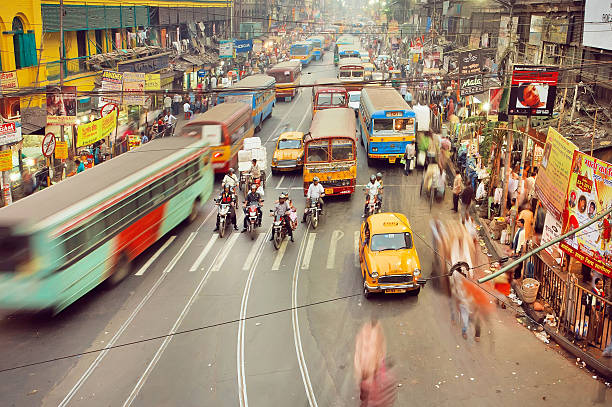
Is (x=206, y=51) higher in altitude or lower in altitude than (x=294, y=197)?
higher

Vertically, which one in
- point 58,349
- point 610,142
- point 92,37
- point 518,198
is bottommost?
point 58,349

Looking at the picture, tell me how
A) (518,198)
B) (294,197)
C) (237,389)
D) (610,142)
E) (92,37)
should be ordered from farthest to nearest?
1. (92,37)
2. (294,197)
3. (610,142)
4. (518,198)
5. (237,389)

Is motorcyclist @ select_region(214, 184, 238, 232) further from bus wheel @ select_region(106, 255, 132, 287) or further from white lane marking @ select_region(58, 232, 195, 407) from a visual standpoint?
bus wheel @ select_region(106, 255, 132, 287)

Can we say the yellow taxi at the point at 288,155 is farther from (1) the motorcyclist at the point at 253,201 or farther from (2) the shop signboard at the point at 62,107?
(2) the shop signboard at the point at 62,107

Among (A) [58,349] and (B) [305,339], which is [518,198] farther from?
(A) [58,349]

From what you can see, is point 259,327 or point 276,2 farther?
point 276,2

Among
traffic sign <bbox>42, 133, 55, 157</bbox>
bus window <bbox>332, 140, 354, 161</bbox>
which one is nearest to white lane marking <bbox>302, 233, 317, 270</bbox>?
bus window <bbox>332, 140, 354, 161</bbox>

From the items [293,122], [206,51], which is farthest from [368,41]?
[293,122]

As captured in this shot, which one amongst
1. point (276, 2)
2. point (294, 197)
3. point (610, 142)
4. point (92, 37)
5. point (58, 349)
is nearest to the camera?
point (58, 349)
